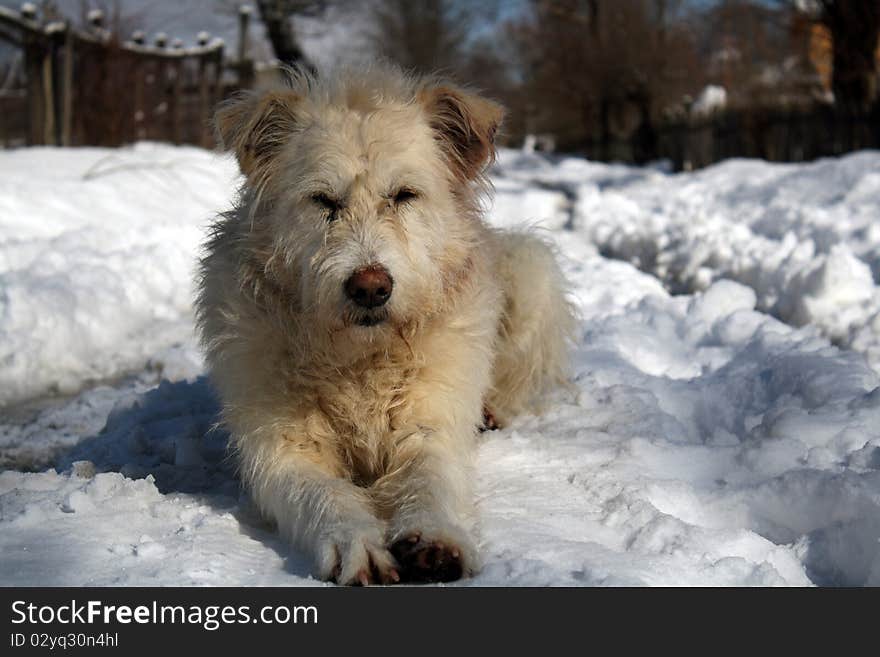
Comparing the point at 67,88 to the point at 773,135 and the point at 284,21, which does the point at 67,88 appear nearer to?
the point at 284,21

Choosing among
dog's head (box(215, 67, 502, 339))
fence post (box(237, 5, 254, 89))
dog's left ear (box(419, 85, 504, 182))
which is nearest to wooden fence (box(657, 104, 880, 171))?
fence post (box(237, 5, 254, 89))

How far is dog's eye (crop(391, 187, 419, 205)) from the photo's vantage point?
3814mm

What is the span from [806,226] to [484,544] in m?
7.96

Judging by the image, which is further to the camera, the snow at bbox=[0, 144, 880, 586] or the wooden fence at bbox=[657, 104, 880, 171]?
the wooden fence at bbox=[657, 104, 880, 171]

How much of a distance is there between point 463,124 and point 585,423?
1632 mm

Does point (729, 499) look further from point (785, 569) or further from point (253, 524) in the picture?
point (253, 524)

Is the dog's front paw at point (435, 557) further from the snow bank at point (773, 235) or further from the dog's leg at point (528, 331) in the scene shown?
the snow bank at point (773, 235)

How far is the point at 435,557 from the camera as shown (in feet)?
9.63

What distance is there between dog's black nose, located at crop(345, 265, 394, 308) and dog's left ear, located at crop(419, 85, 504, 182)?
96 cm

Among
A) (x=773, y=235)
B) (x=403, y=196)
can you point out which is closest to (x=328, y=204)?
(x=403, y=196)

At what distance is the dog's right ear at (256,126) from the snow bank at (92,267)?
59 cm

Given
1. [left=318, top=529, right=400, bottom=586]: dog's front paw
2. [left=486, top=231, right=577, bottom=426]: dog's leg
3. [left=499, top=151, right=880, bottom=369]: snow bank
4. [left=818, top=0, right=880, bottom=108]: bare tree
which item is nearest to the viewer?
[left=318, top=529, right=400, bottom=586]: dog's front paw


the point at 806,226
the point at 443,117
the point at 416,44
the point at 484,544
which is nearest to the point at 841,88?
the point at 806,226

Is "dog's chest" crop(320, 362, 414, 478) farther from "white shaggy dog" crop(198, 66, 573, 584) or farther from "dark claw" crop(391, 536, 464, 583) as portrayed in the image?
"dark claw" crop(391, 536, 464, 583)
